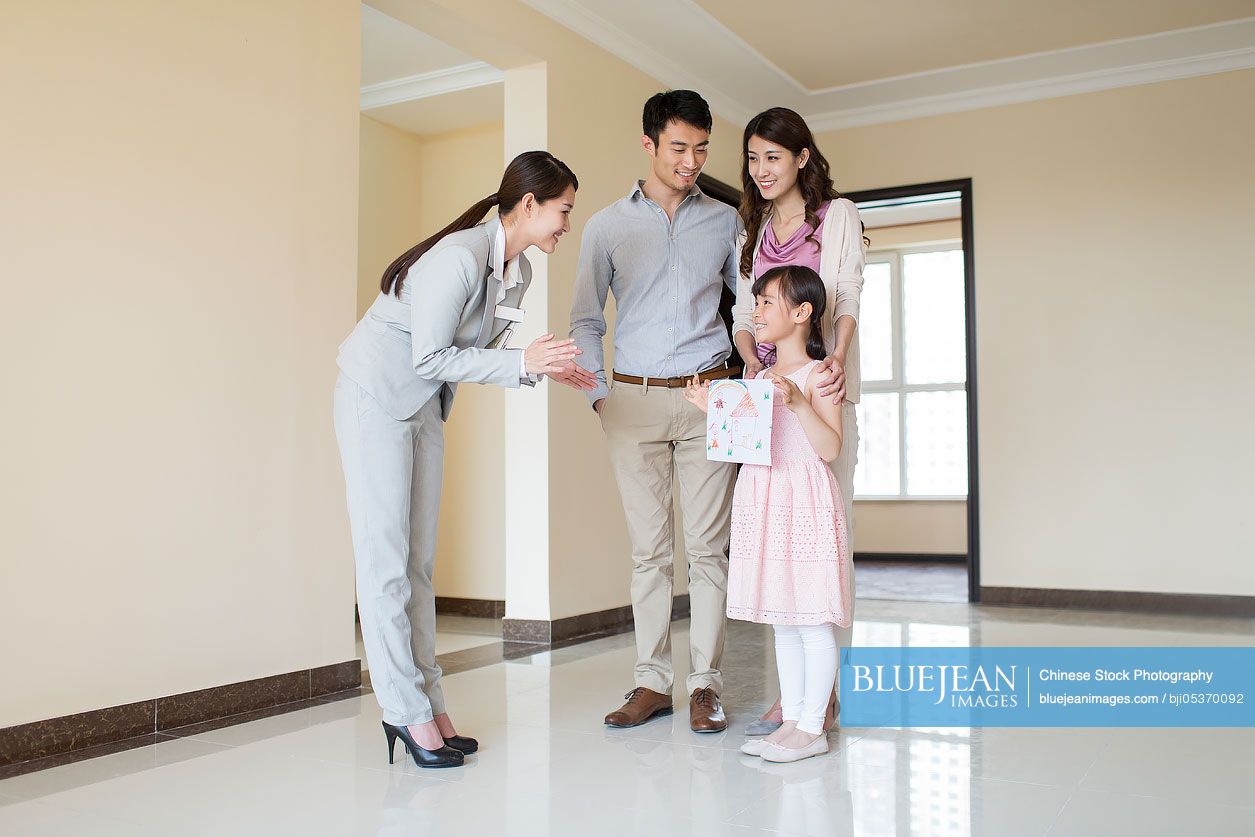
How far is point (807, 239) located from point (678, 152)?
0.43m

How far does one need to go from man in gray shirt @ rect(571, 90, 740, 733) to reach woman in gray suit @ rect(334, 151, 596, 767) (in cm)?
47

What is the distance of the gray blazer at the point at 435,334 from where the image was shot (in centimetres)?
218

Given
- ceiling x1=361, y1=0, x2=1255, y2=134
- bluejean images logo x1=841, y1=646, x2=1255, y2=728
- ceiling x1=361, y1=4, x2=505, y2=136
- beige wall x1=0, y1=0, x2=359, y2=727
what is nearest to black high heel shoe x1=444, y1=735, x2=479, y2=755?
beige wall x1=0, y1=0, x2=359, y2=727

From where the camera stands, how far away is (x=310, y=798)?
2.14 meters

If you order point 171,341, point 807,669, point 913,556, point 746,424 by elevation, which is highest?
point 171,341

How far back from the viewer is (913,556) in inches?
335

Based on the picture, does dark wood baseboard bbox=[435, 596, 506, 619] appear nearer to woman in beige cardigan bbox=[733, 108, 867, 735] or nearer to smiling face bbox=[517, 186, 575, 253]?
woman in beige cardigan bbox=[733, 108, 867, 735]

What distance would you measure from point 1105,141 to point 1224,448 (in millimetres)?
1699

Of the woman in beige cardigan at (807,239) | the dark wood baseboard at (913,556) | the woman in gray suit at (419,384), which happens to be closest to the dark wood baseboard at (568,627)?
the woman in beige cardigan at (807,239)

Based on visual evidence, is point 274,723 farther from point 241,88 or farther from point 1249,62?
point 1249,62

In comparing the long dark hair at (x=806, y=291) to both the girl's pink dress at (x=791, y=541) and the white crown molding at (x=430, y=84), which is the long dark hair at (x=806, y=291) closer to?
the girl's pink dress at (x=791, y=541)

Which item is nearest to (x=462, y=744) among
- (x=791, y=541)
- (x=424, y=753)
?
(x=424, y=753)

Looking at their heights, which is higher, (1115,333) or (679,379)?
(1115,333)

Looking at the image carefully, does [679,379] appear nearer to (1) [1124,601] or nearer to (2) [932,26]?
(2) [932,26]
